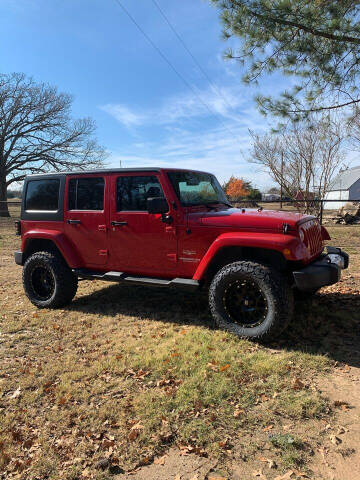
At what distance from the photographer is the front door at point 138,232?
4.34 metres

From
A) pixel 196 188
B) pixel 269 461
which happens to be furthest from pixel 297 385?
pixel 196 188

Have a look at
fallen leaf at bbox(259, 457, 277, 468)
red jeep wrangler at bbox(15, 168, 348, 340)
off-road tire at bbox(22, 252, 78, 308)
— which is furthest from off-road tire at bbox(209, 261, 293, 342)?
off-road tire at bbox(22, 252, 78, 308)

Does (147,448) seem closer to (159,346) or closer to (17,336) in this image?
(159,346)

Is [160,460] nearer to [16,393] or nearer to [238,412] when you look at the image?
[238,412]

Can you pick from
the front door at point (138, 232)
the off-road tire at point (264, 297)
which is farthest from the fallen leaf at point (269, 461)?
the front door at point (138, 232)

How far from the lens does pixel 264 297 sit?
3746 millimetres

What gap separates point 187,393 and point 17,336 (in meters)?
2.46

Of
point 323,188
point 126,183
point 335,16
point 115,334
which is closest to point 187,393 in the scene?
point 115,334

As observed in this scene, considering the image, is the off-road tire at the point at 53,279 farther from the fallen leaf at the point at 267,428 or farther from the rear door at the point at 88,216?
the fallen leaf at the point at 267,428

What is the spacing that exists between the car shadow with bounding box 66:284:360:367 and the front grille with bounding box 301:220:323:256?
0.90 meters

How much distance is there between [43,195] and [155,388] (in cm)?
356

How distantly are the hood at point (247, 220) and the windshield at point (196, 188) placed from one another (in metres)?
0.32

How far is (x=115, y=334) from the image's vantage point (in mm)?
4312

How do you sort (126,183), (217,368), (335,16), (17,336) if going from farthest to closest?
(335,16)
(126,183)
(17,336)
(217,368)
